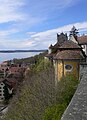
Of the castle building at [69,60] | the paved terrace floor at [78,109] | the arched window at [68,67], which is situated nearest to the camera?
the paved terrace floor at [78,109]

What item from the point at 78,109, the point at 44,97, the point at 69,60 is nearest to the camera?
the point at 78,109

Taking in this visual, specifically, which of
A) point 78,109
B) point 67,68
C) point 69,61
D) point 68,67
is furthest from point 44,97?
point 78,109

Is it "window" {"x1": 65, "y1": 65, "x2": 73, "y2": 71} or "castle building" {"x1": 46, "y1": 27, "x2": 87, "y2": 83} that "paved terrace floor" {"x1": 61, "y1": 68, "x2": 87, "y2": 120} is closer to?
"castle building" {"x1": 46, "y1": 27, "x2": 87, "y2": 83}

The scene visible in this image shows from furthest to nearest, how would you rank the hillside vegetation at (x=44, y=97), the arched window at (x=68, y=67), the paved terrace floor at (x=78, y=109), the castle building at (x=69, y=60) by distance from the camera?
the arched window at (x=68, y=67) < the castle building at (x=69, y=60) < the hillside vegetation at (x=44, y=97) < the paved terrace floor at (x=78, y=109)

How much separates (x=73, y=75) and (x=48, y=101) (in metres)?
3.38

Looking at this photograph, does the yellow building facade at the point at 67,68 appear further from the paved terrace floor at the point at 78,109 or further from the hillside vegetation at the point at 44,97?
the paved terrace floor at the point at 78,109

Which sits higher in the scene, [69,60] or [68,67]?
[69,60]

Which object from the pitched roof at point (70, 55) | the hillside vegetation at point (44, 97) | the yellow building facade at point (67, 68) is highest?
the pitched roof at point (70, 55)

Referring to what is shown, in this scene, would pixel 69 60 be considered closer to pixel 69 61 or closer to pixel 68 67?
pixel 69 61

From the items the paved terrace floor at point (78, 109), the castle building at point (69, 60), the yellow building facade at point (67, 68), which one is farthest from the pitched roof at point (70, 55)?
the paved terrace floor at point (78, 109)

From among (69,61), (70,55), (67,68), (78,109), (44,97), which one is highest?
(70,55)

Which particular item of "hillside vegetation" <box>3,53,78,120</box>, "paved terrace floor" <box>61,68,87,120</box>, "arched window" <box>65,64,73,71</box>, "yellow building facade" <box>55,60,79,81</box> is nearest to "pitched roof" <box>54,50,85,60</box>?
"yellow building facade" <box>55,60,79,81</box>

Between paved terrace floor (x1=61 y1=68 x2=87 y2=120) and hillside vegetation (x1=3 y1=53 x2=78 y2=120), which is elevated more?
paved terrace floor (x1=61 y1=68 x2=87 y2=120)

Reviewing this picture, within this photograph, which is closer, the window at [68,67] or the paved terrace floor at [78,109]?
the paved terrace floor at [78,109]
